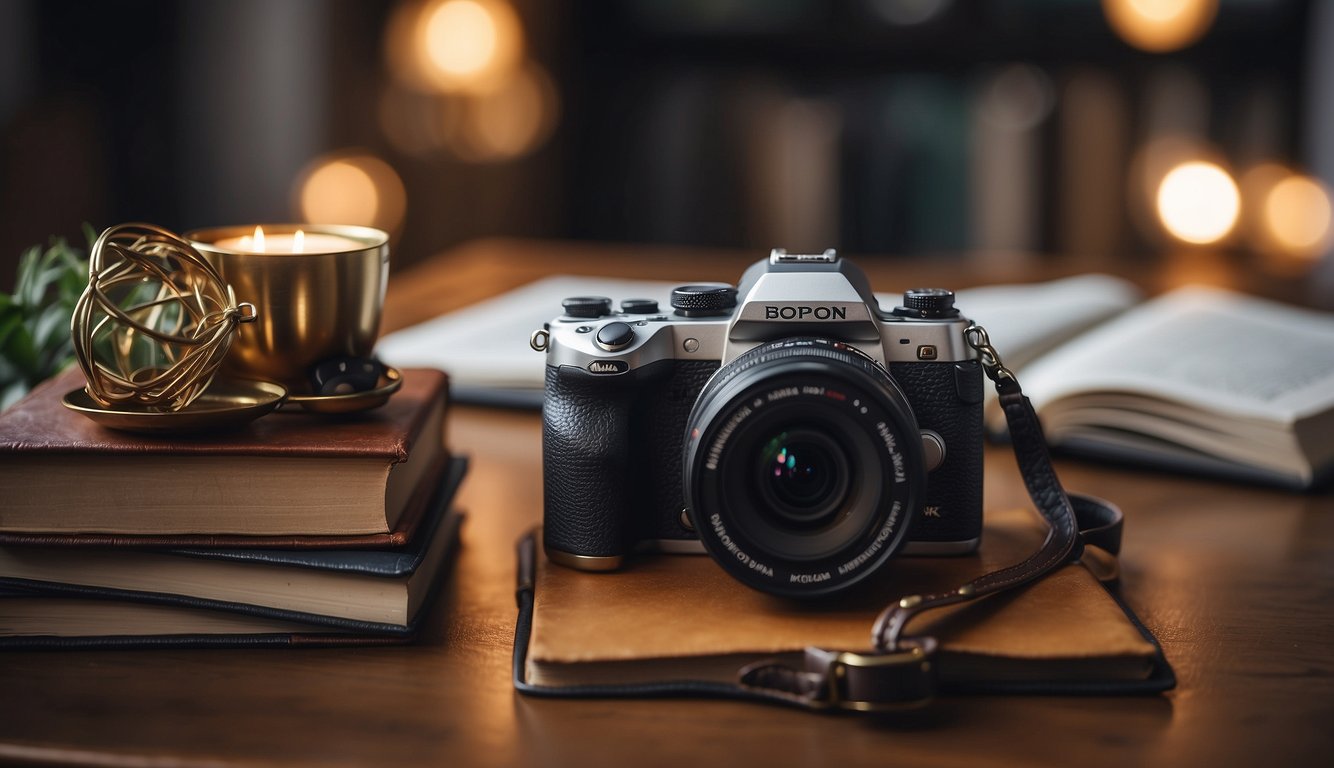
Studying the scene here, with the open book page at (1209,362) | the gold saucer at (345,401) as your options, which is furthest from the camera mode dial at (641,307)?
the open book page at (1209,362)

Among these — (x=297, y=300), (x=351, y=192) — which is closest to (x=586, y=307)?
(x=297, y=300)

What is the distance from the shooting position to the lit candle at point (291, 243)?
560mm

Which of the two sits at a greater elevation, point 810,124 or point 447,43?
point 447,43

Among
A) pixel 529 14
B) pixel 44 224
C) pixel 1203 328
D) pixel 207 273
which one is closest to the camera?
pixel 207 273

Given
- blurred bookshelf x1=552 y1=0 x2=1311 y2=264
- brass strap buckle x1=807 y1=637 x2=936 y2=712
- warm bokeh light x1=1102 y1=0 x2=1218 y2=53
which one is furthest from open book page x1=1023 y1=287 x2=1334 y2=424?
blurred bookshelf x1=552 y1=0 x2=1311 y2=264

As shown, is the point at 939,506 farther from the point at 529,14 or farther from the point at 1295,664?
the point at 529,14

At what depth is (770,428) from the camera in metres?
0.50

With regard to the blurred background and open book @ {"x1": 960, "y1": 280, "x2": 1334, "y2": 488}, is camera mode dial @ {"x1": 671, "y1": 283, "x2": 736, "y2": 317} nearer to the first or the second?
open book @ {"x1": 960, "y1": 280, "x2": 1334, "y2": 488}

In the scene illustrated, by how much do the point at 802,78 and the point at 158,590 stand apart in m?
2.41

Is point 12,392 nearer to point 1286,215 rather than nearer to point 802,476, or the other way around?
point 802,476

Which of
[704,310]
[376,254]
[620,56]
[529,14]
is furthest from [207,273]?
[620,56]

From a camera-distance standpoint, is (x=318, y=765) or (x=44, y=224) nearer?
(x=318, y=765)

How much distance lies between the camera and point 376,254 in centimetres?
56

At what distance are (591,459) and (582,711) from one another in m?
0.13
